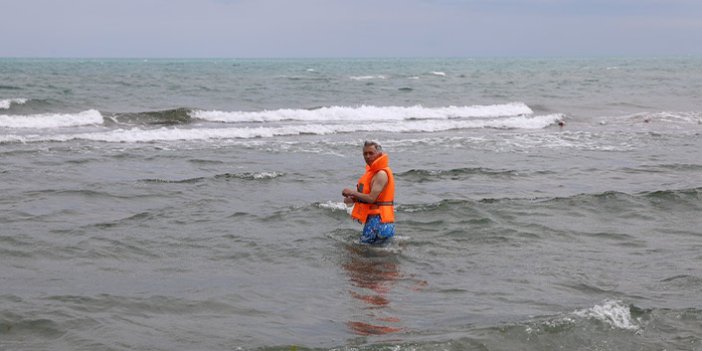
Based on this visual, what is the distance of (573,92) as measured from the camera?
4475 centimetres

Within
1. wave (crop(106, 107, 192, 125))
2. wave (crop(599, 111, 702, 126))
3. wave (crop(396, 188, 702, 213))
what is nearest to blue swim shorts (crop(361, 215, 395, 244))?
wave (crop(396, 188, 702, 213))

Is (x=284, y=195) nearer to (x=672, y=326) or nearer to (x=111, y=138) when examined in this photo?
(x=672, y=326)

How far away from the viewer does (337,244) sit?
10.6 metres

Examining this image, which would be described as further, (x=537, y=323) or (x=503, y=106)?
(x=503, y=106)

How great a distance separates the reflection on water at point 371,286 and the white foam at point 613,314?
1.78 metres

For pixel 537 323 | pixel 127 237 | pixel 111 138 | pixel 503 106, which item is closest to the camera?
pixel 537 323

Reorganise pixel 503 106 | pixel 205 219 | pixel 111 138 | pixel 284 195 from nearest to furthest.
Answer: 1. pixel 205 219
2. pixel 284 195
3. pixel 111 138
4. pixel 503 106

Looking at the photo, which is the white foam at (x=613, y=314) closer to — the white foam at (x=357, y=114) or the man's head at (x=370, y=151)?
the man's head at (x=370, y=151)

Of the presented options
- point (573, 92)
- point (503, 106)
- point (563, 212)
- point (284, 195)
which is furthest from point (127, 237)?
point (573, 92)

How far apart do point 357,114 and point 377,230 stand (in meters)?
21.1

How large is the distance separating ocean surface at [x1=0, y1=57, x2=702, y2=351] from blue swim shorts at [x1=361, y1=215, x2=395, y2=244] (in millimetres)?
144

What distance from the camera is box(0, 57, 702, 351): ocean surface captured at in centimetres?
716

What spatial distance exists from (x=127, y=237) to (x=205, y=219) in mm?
1494

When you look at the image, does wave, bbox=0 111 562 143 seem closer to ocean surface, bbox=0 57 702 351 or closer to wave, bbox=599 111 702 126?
ocean surface, bbox=0 57 702 351
